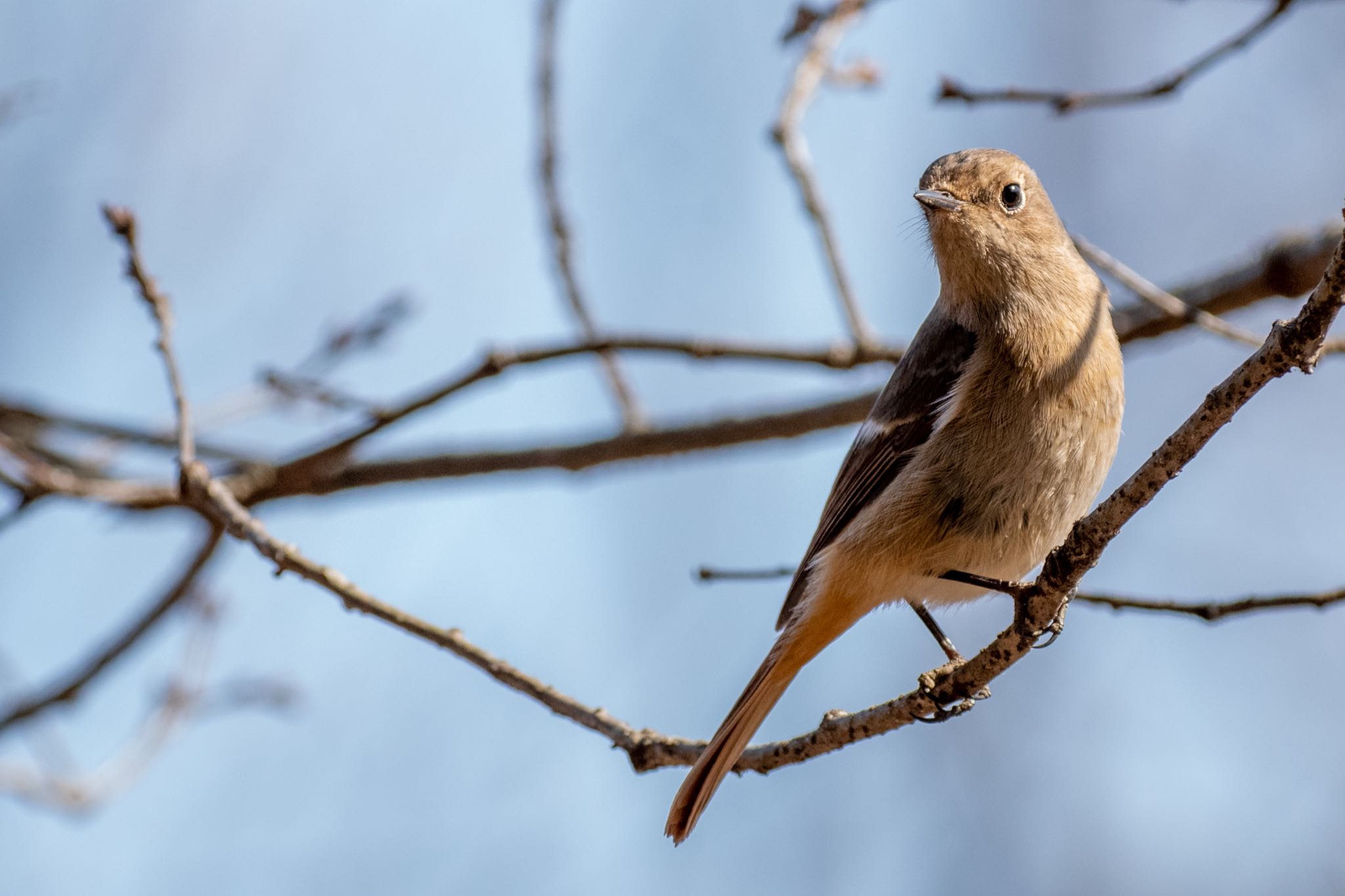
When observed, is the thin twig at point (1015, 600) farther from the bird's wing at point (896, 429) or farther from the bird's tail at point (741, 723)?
the bird's wing at point (896, 429)

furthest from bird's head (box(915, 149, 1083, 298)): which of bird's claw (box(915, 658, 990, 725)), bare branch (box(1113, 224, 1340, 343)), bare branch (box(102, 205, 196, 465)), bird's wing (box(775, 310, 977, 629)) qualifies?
bare branch (box(102, 205, 196, 465))

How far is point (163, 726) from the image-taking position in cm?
452

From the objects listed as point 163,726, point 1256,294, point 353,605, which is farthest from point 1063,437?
point 163,726

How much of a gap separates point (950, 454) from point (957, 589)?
33 cm

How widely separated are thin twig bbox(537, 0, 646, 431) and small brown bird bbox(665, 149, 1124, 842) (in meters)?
1.27

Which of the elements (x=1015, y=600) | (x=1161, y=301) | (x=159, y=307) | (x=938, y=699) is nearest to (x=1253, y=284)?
(x=1161, y=301)

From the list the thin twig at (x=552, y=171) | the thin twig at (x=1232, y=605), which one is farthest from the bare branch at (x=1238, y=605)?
the thin twig at (x=552, y=171)

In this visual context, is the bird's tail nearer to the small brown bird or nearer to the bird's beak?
the small brown bird

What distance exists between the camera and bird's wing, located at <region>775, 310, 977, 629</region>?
10.2 feet

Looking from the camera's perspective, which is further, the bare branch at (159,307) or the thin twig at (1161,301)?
the thin twig at (1161,301)

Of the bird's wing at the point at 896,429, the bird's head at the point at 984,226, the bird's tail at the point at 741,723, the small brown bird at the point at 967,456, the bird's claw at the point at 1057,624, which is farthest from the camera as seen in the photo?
the bird's head at the point at 984,226

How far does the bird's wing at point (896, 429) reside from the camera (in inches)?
122

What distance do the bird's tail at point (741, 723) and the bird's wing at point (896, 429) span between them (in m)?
0.14

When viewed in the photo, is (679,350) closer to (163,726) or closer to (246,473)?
(246,473)
